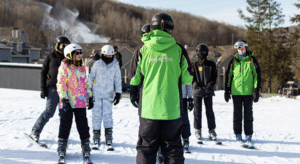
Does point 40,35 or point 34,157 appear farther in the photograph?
point 40,35

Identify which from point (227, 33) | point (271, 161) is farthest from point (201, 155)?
point (227, 33)

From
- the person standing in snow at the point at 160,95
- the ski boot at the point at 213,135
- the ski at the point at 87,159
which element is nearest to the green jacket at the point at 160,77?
the person standing in snow at the point at 160,95

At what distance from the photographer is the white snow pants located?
Result: 464 centimetres

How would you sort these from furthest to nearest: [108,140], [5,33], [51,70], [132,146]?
[5,33] < [132,146] < [108,140] < [51,70]

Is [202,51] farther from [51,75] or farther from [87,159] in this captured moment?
[87,159]

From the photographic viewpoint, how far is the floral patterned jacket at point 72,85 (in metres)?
3.68

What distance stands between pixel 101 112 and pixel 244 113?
8.67 feet

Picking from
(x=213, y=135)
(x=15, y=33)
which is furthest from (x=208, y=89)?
(x=15, y=33)

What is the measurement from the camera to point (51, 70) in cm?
Answer: 447

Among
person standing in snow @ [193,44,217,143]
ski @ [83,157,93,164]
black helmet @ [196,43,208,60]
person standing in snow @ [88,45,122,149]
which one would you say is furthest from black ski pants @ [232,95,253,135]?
ski @ [83,157,93,164]

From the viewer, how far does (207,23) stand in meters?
129

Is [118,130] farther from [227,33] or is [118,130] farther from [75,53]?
[227,33]

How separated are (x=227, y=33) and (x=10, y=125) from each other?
12569cm

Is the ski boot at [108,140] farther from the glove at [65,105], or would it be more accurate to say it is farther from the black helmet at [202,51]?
the black helmet at [202,51]
